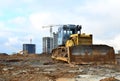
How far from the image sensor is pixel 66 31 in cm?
2941

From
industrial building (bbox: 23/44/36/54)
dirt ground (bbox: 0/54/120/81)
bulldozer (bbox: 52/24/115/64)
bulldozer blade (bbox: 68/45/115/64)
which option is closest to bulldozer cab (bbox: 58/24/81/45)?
bulldozer (bbox: 52/24/115/64)

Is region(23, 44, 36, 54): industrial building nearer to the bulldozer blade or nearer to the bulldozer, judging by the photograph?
the bulldozer

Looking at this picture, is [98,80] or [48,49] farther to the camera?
[48,49]

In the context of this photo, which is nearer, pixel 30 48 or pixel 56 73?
pixel 56 73

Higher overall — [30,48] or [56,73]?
[56,73]

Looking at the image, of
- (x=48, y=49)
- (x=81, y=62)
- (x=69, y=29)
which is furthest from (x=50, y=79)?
(x=48, y=49)

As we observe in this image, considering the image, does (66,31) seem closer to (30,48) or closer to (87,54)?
(87,54)

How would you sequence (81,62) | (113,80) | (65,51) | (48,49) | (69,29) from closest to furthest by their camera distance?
(113,80) → (81,62) → (65,51) → (69,29) → (48,49)

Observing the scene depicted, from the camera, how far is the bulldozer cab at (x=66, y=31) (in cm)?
2906

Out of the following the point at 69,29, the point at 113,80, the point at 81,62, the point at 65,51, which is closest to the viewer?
the point at 113,80

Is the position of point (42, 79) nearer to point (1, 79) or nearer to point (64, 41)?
point (1, 79)

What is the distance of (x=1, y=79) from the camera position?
1354 cm

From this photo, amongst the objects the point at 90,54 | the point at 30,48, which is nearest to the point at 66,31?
the point at 90,54

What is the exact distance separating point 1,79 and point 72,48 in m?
10.7
